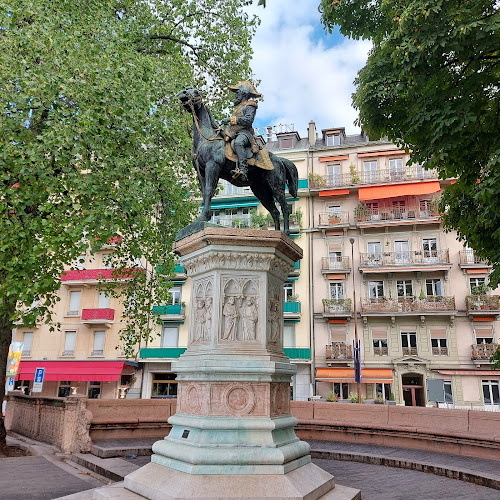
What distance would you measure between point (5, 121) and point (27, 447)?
22.3ft

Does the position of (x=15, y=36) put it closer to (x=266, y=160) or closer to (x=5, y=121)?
(x=5, y=121)

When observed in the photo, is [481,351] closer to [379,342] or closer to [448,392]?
[448,392]

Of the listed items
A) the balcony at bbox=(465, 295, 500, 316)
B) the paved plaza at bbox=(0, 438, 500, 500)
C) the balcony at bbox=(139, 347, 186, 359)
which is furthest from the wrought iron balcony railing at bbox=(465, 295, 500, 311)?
the paved plaza at bbox=(0, 438, 500, 500)

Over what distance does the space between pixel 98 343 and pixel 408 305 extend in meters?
21.1

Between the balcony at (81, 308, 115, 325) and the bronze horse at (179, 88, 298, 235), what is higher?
the balcony at (81, 308, 115, 325)

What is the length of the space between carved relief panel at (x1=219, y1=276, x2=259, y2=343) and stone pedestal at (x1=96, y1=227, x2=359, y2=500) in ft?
0.04

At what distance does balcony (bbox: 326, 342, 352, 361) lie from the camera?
2759 cm

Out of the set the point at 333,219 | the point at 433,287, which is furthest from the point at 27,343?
the point at 433,287

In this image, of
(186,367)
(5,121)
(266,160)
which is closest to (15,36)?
(5,121)

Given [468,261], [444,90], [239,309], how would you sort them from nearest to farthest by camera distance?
[239,309] < [444,90] < [468,261]

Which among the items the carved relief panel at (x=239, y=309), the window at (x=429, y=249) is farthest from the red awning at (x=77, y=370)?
the carved relief panel at (x=239, y=309)

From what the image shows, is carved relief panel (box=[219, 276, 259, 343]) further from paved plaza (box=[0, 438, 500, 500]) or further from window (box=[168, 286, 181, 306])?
window (box=[168, 286, 181, 306])

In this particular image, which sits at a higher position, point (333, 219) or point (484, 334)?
point (333, 219)

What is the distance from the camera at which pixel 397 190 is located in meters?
29.1
